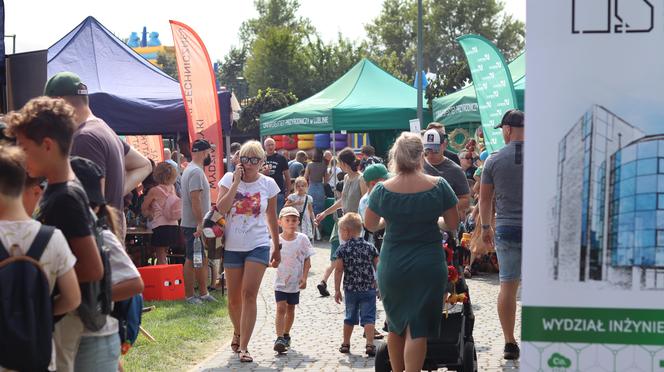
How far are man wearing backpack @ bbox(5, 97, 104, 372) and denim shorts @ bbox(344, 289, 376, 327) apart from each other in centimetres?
477

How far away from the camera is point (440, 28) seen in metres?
94.9

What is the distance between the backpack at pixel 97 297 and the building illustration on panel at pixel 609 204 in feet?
5.67

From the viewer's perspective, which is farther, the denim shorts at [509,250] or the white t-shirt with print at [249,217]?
the white t-shirt with print at [249,217]

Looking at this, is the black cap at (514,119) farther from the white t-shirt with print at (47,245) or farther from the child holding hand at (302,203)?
the child holding hand at (302,203)

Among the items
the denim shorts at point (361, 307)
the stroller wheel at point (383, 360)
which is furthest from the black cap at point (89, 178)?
the denim shorts at point (361, 307)

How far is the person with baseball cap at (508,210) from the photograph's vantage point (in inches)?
304

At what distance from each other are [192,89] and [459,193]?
19.8 feet

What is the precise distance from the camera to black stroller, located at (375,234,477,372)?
6.71 m

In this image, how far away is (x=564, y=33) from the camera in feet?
12.4

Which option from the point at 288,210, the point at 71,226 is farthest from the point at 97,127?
the point at 288,210

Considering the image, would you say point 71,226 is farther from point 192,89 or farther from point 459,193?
point 192,89

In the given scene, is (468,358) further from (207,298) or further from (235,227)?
(207,298)

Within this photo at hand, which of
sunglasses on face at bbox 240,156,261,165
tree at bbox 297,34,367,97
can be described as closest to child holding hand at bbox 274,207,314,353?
sunglasses on face at bbox 240,156,261,165

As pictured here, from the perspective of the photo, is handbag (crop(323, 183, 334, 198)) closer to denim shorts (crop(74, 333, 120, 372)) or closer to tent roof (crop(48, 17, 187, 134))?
tent roof (crop(48, 17, 187, 134))
